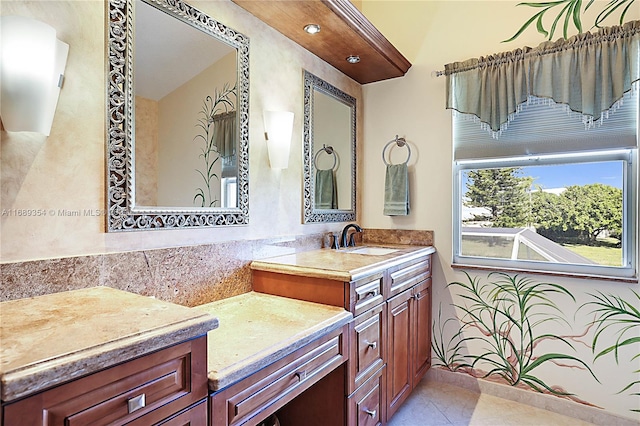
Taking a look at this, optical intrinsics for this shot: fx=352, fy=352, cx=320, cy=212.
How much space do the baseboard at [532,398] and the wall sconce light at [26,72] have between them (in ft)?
9.11

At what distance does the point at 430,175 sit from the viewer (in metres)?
2.68

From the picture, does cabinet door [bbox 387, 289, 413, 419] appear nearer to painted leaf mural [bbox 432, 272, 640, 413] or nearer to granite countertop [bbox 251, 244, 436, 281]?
granite countertop [bbox 251, 244, 436, 281]

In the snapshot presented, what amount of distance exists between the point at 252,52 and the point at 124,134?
87 cm

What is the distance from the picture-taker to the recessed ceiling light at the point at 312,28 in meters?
1.98

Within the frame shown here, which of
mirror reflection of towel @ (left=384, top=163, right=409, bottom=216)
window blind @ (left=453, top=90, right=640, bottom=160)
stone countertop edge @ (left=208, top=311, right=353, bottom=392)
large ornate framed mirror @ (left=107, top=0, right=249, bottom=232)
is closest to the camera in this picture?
stone countertop edge @ (left=208, top=311, right=353, bottom=392)

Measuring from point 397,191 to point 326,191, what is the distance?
587mm

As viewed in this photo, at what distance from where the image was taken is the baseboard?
6.89 ft

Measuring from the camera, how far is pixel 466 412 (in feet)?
7.30

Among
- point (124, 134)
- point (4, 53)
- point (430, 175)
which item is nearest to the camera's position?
point (4, 53)

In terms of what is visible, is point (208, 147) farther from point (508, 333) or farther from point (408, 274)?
point (508, 333)

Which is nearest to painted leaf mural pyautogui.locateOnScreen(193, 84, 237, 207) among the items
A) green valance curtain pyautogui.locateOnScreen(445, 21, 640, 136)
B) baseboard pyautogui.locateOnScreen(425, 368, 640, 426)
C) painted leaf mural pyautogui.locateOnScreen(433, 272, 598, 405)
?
green valance curtain pyautogui.locateOnScreen(445, 21, 640, 136)

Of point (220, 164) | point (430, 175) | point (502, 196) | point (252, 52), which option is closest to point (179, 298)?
point (220, 164)

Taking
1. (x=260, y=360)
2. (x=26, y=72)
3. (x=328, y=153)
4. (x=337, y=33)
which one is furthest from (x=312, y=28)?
(x=260, y=360)

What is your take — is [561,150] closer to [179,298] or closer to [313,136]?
[313,136]
